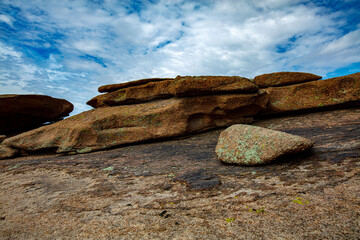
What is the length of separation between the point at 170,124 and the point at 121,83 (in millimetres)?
5038

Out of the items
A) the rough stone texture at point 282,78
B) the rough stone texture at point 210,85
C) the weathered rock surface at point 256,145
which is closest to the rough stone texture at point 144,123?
the rough stone texture at point 210,85

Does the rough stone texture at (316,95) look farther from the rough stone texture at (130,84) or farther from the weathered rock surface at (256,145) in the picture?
the rough stone texture at (130,84)

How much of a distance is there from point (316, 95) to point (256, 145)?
713cm

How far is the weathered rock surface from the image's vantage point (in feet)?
13.7

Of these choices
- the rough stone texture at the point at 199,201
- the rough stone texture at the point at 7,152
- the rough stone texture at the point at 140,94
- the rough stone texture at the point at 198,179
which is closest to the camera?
the rough stone texture at the point at 199,201

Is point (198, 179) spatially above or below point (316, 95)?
below

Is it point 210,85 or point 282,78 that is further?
point 282,78

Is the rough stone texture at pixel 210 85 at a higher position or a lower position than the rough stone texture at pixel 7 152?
higher

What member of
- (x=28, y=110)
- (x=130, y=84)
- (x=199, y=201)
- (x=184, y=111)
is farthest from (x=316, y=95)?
(x=28, y=110)

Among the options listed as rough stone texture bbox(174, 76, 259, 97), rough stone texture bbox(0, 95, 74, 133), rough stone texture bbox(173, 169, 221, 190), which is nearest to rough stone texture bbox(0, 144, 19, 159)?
rough stone texture bbox(0, 95, 74, 133)

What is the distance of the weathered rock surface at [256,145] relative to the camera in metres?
4.18

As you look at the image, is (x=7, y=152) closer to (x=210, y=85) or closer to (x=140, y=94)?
(x=140, y=94)

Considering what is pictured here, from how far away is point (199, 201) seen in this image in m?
3.03

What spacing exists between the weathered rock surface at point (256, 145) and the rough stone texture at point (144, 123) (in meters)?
4.41
